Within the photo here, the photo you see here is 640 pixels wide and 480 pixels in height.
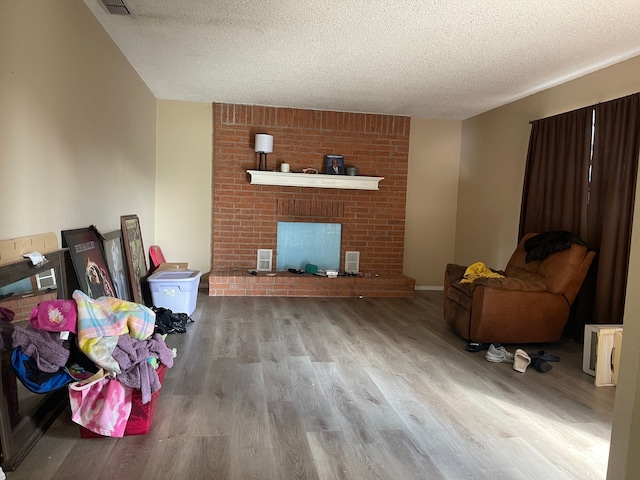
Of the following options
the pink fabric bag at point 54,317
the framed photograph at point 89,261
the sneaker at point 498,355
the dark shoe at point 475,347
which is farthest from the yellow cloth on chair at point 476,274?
the pink fabric bag at point 54,317

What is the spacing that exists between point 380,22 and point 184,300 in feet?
9.48

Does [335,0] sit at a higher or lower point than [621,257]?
higher

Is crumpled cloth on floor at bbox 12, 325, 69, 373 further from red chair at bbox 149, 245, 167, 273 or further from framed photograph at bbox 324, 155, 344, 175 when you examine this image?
framed photograph at bbox 324, 155, 344, 175

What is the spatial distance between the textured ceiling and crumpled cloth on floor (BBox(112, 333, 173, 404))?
2113mm

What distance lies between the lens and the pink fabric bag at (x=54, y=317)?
1865 millimetres

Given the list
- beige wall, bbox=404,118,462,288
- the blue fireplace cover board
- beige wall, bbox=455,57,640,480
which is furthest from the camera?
beige wall, bbox=404,118,462,288

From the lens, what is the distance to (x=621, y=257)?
11.2ft

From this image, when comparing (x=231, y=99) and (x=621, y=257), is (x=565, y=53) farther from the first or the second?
(x=231, y=99)

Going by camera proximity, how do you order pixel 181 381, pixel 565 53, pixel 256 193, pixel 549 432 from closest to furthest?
1. pixel 549 432
2. pixel 181 381
3. pixel 565 53
4. pixel 256 193

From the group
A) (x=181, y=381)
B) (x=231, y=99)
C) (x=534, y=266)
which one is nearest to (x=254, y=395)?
(x=181, y=381)

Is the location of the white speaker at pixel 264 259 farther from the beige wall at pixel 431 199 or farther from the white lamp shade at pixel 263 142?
the beige wall at pixel 431 199

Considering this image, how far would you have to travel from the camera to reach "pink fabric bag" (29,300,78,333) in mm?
1865

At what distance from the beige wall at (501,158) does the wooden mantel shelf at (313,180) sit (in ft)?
4.22

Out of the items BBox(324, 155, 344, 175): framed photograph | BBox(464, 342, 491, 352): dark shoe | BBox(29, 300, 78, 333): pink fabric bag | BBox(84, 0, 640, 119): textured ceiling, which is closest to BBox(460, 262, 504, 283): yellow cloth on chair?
BBox(464, 342, 491, 352): dark shoe
